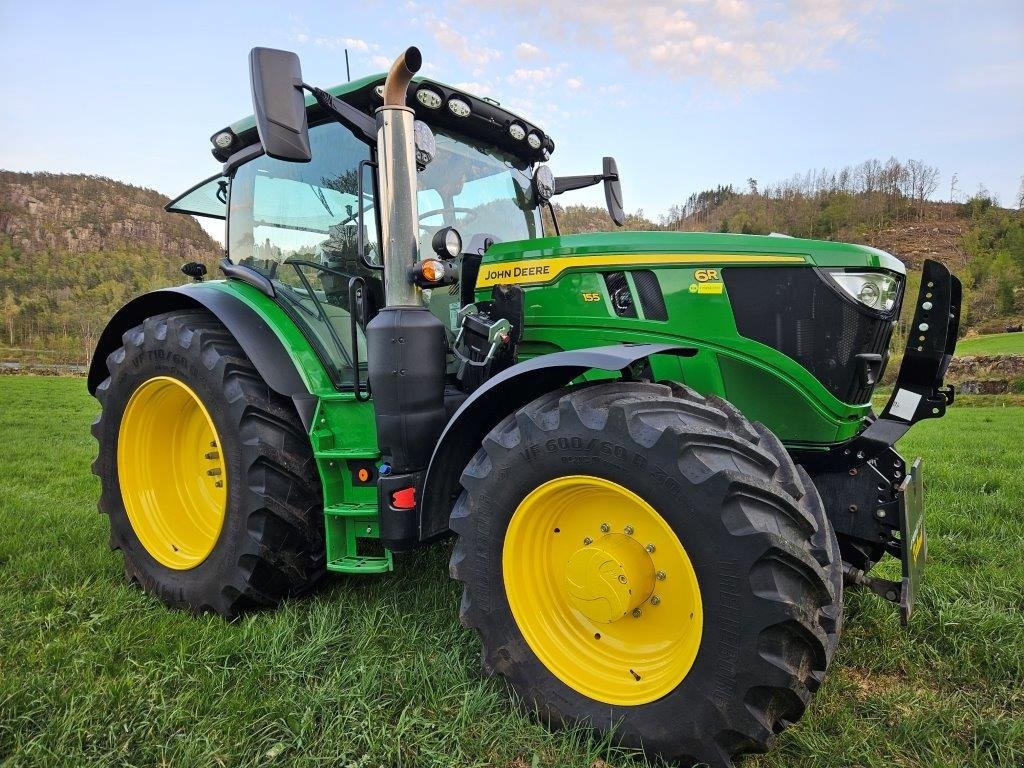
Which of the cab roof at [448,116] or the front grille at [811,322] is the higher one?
the cab roof at [448,116]

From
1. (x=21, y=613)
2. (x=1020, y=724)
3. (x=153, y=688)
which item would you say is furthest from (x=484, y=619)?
(x=21, y=613)

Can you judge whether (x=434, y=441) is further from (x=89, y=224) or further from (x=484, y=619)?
(x=89, y=224)

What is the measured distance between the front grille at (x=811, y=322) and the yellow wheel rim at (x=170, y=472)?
2.62m

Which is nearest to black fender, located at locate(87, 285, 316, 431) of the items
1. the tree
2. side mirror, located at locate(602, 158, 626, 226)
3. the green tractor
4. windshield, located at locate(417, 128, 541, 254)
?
the green tractor

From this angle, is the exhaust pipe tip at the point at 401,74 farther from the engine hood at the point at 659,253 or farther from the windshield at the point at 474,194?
the engine hood at the point at 659,253

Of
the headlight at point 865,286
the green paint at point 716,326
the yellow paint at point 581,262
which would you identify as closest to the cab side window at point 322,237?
the yellow paint at point 581,262

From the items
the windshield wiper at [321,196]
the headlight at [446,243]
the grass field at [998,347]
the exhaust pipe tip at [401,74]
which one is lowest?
the grass field at [998,347]

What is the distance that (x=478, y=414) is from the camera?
2.38 metres

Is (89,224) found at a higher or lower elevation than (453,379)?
higher

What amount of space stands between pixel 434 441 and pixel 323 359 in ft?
2.65

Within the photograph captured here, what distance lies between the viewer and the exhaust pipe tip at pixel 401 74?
2305 mm

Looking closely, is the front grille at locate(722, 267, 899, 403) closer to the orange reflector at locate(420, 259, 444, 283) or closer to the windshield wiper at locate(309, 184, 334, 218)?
the orange reflector at locate(420, 259, 444, 283)

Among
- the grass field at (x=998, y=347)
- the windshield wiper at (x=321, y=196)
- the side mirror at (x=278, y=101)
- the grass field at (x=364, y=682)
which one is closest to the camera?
the grass field at (x=364, y=682)

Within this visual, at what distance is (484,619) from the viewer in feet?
7.03
